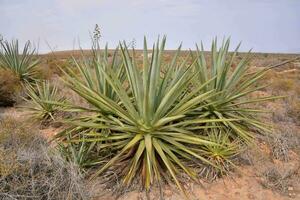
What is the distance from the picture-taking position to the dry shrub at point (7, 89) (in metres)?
8.96

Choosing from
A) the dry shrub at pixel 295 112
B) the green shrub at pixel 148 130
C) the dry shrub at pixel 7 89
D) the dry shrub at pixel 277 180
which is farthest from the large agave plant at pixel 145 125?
Result: the dry shrub at pixel 7 89

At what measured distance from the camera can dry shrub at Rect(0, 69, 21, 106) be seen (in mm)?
8961

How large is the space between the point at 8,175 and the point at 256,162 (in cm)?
352

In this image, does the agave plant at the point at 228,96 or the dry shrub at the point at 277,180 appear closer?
the dry shrub at the point at 277,180

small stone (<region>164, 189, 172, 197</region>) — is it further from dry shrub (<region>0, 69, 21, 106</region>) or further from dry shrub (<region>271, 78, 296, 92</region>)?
dry shrub (<region>271, 78, 296, 92</region>)

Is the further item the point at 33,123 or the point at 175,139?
the point at 33,123

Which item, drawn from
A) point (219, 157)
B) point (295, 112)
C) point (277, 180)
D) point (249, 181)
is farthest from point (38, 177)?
point (295, 112)

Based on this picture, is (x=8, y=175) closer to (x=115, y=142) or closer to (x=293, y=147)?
(x=115, y=142)

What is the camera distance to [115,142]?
440cm

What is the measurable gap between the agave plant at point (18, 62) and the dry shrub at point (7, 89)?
43.9 inches

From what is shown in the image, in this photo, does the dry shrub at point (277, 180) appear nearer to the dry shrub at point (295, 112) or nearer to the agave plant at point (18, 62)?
the dry shrub at point (295, 112)

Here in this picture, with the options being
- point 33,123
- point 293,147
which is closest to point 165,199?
point 293,147

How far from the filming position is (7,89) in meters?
9.06

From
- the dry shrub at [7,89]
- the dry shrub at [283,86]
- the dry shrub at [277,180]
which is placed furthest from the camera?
the dry shrub at [283,86]
